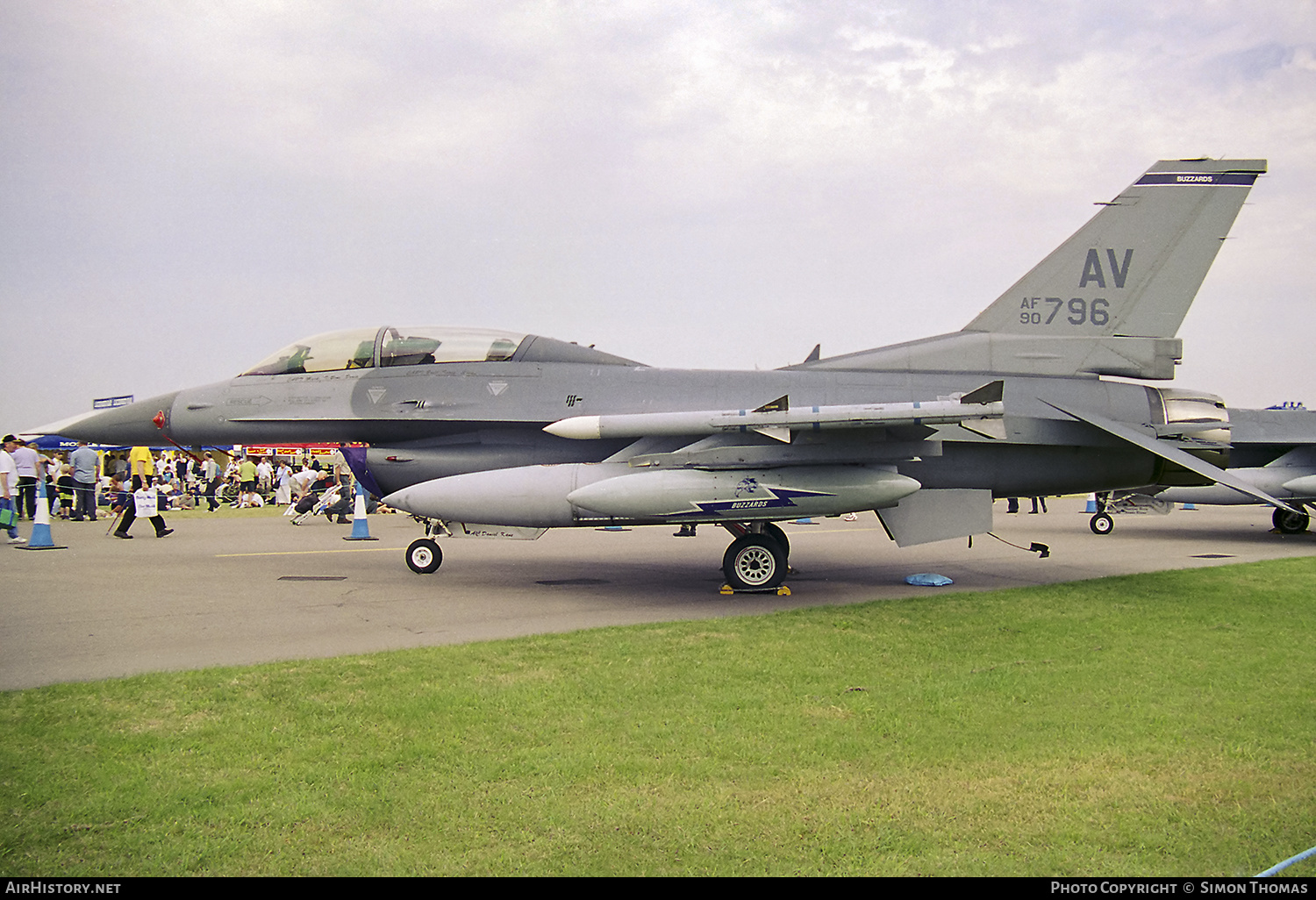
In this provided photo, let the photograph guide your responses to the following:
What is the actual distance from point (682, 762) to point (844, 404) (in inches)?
239

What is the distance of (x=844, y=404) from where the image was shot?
31.2ft

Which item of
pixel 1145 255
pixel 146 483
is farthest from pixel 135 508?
pixel 1145 255

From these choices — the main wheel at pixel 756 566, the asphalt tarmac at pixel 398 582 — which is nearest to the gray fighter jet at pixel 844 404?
the main wheel at pixel 756 566

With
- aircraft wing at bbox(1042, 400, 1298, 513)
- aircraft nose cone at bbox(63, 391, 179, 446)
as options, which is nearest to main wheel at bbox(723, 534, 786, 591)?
aircraft wing at bbox(1042, 400, 1298, 513)

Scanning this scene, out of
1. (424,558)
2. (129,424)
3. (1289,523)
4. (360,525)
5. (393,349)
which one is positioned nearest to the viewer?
(393,349)

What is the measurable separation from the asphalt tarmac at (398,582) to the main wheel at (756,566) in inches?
11.2

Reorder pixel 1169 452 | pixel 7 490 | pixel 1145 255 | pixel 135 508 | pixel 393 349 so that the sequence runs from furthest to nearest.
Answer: pixel 135 508
pixel 7 490
pixel 393 349
pixel 1145 255
pixel 1169 452

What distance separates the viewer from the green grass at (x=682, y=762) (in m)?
3.25

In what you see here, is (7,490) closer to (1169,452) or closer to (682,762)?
(682,762)

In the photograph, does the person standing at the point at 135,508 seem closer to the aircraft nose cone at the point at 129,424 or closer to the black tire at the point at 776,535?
the aircraft nose cone at the point at 129,424

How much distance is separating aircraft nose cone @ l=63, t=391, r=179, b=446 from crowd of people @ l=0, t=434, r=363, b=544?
1.03 metres

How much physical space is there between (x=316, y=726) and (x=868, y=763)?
292cm
